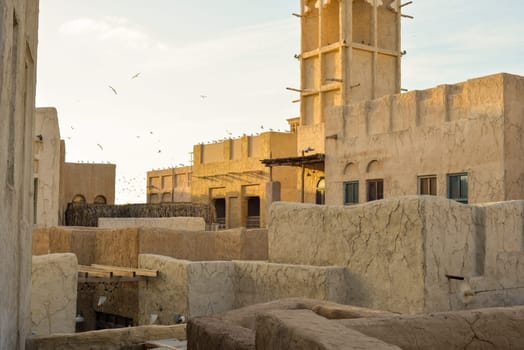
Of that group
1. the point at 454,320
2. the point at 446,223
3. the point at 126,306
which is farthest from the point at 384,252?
the point at 126,306

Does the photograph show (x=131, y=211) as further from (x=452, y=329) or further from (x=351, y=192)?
(x=452, y=329)

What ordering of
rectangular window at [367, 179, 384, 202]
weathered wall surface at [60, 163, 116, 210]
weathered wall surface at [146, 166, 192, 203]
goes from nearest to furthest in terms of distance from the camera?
rectangular window at [367, 179, 384, 202]
weathered wall surface at [60, 163, 116, 210]
weathered wall surface at [146, 166, 192, 203]

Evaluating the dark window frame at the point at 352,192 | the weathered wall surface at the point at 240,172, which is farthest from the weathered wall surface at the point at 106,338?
the weathered wall surface at the point at 240,172

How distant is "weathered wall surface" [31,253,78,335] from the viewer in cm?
1082

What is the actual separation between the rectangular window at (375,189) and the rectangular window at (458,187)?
8.37ft

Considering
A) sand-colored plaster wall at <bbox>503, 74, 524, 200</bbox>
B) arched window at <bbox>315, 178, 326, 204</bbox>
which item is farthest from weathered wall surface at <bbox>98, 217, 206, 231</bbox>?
sand-colored plaster wall at <bbox>503, 74, 524, 200</bbox>

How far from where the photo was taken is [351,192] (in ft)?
70.0

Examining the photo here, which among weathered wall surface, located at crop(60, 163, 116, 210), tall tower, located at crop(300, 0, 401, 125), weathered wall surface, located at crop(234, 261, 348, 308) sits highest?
tall tower, located at crop(300, 0, 401, 125)

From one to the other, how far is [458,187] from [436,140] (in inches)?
56.4

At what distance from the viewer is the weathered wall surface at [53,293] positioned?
1082 centimetres

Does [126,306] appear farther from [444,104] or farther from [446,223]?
[444,104]

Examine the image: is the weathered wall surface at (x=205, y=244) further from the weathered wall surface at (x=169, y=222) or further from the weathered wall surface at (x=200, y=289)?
the weathered wall surface at (x=169, y=222)

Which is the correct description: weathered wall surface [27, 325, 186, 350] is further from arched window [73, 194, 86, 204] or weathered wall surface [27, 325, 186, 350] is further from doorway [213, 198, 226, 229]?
doorway [213, 198, 226, 229]

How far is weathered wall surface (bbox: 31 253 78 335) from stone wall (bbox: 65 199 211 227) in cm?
1443
